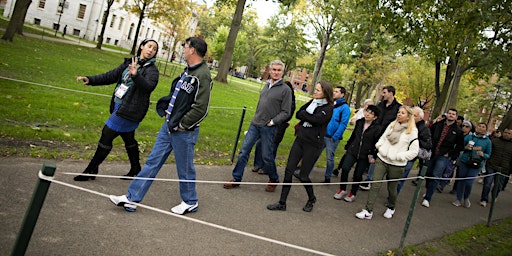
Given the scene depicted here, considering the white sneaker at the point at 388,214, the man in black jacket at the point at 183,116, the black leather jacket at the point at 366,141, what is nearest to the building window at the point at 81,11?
the black leather jacket at the point at 366,141

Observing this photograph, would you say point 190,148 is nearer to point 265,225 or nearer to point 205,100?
point 205,100

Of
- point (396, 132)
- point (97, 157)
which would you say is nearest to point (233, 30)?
point (396, 132)

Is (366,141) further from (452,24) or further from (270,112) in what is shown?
(452,24)

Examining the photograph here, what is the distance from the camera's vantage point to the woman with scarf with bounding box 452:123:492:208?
9.17 metres

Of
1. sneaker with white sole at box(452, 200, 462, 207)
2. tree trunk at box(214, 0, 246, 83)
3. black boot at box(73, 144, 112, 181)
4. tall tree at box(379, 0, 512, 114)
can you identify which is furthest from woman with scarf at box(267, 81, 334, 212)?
tree trunk at box(214, 0, 246, 83)

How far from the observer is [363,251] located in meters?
5.18

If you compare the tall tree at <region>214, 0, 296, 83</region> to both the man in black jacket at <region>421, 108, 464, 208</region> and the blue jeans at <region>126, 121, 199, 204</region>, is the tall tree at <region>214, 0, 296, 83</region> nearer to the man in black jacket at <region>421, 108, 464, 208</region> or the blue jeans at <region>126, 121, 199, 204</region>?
the man in black jacket at <region>421, 108, 464, 208</region>

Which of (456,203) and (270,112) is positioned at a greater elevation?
(270,112)

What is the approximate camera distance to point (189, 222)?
15.7 ft

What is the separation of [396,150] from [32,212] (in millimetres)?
5429

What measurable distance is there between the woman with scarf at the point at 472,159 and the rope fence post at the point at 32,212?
30.0 feet

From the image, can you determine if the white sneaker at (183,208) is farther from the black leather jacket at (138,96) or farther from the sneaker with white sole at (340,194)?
the sneaker with white sole at (340,194)

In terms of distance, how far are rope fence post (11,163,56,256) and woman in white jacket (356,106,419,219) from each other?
5174 millimetres

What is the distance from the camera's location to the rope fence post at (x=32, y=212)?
240 cm
